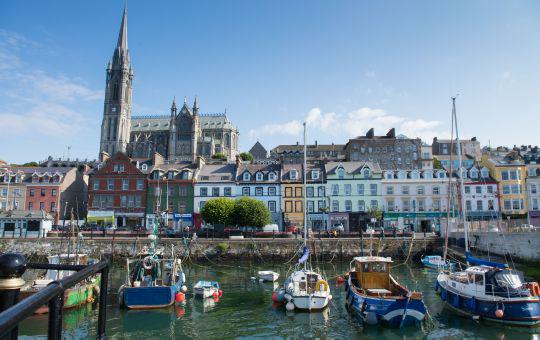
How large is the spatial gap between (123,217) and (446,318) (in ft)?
186

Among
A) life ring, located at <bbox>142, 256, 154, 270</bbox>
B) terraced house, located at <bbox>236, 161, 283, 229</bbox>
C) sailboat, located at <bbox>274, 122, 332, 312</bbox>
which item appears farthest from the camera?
terraced house, located at <bbox>236, 161, 283, 229</bbox>

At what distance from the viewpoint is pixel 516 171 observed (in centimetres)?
6562

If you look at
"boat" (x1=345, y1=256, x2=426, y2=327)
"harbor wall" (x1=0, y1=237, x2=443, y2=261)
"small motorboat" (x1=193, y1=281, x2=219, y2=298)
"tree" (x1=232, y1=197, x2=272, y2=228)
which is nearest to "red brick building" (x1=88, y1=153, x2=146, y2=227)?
"harbor wall" (x1=0, y1=237, x2=443, y2=261)

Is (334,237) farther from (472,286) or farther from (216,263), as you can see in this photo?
(472,286)

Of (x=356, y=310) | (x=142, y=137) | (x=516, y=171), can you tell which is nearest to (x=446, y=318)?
(x=356, y=310)

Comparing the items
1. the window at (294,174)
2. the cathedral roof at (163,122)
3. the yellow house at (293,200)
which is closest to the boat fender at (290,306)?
the yellow house at (293,200)

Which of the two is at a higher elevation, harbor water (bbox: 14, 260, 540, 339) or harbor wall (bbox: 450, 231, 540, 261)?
harbor wall (bbox: 450, 231, 540, 261)

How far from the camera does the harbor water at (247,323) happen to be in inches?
795

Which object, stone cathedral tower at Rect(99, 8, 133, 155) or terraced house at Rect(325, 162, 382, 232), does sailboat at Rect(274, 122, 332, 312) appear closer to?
terraced house at Rect(325, 162, 382, 232)

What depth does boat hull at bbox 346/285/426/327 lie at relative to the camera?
20844mm

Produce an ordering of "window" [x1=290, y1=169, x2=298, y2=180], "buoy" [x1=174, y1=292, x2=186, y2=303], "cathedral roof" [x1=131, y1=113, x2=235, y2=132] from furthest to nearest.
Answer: "cathedral roof" [x1=131, y1=113, x2=235, y2=132], "window" [x1=290, y1=169, x2=298, y2=180], "buoy" [x1=174, y1=292, x2=186, y2=303]

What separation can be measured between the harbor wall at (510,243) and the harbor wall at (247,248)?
442 cm

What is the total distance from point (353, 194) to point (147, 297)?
46507 millimetres

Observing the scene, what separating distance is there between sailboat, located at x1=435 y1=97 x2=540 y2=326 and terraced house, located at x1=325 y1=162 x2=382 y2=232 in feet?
132
